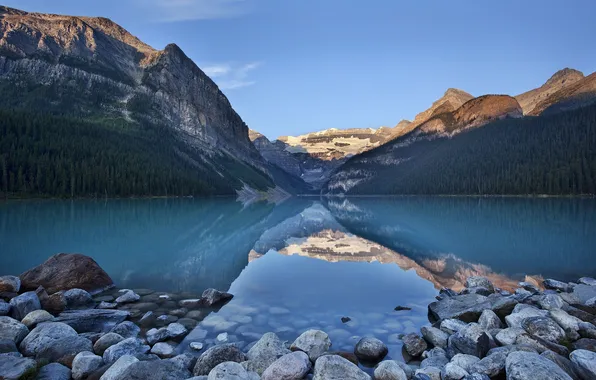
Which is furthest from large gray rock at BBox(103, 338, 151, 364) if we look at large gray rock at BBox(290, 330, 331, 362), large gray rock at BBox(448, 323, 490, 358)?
large gray rock at BBox(448, 323, 490, 358)

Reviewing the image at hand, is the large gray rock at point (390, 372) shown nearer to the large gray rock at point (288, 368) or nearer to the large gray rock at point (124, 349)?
the large gray rock at point (288, 368)

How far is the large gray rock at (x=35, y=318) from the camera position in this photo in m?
12.5

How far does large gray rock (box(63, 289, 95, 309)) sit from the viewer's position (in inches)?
619

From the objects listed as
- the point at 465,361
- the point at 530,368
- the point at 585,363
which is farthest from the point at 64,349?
the point at 585,363

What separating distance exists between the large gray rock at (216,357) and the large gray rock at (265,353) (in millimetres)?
376

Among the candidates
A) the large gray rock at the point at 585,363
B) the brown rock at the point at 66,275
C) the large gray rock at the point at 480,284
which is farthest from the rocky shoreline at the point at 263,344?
the large gray rock at the point at 480,284

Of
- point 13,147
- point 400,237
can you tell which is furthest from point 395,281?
point 13,147

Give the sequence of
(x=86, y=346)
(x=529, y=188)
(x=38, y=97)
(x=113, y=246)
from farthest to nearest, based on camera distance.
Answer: (x=38, y=97) < (x=529, y=188) < (x=113, y=246) < (x=86, y=346)

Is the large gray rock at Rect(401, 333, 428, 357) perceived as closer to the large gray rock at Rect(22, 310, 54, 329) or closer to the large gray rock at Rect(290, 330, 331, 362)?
the large gray rock at Rect(290, 330, 331, 362)

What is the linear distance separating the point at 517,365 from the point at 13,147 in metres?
137

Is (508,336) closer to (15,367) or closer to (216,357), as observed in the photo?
(216,357)

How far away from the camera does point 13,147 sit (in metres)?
111

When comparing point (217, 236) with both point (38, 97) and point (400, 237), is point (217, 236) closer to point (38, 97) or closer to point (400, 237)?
point (400, 237)

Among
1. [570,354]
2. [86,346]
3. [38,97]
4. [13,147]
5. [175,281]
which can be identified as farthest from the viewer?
[38,97]
